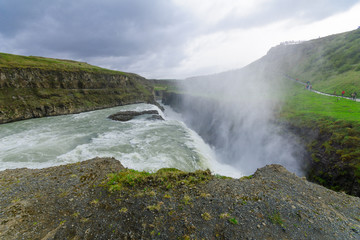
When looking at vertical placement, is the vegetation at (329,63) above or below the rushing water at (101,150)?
above

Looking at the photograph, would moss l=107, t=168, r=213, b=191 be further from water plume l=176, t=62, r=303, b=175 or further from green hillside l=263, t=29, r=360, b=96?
green hillside l=263, t=29, r=360, b=96

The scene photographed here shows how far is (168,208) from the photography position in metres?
7.02

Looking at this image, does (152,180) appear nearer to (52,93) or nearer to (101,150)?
(101,150)

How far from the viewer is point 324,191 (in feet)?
32.3

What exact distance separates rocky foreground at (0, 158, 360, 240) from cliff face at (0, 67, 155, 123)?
41.7 m

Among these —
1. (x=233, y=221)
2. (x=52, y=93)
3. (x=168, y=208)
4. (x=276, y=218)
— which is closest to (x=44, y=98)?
(x=52, y=93)

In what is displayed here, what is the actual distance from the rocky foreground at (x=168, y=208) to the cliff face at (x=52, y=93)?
41740mm

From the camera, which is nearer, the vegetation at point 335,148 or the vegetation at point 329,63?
the vegetation at point 335,148

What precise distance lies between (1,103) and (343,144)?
65.7 m

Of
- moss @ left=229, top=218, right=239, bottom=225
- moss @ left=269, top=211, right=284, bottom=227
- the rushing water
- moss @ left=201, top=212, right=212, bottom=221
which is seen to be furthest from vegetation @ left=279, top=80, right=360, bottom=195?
moss @ left=201, top=212, right=212, bottom=221

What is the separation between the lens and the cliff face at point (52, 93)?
3802cm

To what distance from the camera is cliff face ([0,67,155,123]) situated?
38.0 metres

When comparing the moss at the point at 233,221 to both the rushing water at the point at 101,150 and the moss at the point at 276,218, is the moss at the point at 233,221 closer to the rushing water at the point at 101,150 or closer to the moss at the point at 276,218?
the moss at the point at 276,218

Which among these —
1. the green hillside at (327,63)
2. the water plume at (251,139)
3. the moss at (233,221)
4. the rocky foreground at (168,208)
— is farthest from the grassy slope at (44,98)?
the green hillside at (327,63)
